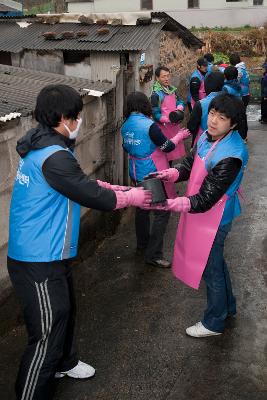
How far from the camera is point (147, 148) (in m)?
5.05

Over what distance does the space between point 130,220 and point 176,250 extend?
2607mm

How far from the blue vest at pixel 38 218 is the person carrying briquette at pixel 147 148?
7.43 ft

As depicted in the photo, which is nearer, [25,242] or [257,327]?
[25,242]

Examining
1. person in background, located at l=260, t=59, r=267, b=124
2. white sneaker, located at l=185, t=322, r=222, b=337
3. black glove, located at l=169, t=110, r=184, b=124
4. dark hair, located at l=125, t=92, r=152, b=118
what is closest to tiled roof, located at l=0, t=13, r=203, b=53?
black glove, located at l=169, t=110, r=184, b=124

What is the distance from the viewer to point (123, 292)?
4730 millimetres

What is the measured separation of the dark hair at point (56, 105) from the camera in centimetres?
270

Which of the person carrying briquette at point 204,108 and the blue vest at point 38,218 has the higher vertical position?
the person carrying briquette at point 204,108

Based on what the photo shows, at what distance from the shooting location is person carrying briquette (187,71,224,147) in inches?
233

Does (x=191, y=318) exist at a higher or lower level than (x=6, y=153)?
lower

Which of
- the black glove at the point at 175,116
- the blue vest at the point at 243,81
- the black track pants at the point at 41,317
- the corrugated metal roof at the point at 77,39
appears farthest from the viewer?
the blue vest at the point at 243,81

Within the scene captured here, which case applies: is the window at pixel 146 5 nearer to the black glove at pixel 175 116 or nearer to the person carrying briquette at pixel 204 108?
the black glove at pixel 175 116

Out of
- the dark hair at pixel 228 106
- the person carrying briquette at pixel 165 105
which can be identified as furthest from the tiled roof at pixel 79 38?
the dark hair at pixel 228 106

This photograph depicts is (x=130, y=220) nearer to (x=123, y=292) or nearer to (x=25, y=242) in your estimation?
(x=123, y=292)

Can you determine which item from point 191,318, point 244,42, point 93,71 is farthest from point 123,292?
point 244,42
